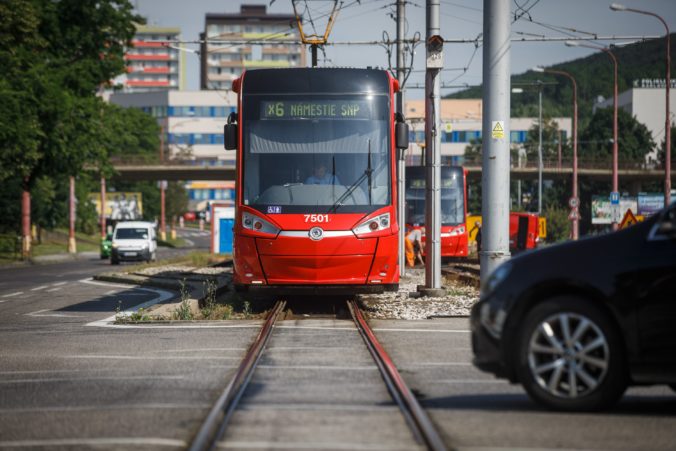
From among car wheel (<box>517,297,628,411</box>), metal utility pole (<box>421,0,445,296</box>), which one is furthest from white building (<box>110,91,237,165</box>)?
car wheel (<box>517,297,628,411</box>)

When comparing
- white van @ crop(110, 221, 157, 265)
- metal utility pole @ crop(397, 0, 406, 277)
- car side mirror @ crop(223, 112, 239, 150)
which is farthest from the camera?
white van @ crop(110, 221, 157, 265)

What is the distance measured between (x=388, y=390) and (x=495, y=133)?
355 inches

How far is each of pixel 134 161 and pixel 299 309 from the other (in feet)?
248

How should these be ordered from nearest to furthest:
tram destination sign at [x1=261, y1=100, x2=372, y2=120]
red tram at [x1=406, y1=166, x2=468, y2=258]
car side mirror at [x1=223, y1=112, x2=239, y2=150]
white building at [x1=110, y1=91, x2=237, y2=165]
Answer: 1. car side mirror at [x1=223, y1=112, x2=239, y2=150]
2. tram destination sign at [x1=261, y1=100, x2=372, y2=120]
3. red tram at [x1=406, y1=166, x2=468, y2=258]
4. white building at [x1=110, y1=91, x2=237, y2=165]

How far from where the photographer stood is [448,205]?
4131 centimetres

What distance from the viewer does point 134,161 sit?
307ft

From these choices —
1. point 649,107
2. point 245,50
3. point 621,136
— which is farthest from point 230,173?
point 245,50

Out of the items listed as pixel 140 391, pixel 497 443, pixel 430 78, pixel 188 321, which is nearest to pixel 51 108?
pixel 430 78

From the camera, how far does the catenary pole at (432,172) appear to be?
2033 centimetres

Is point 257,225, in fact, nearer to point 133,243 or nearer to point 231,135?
point 231,135

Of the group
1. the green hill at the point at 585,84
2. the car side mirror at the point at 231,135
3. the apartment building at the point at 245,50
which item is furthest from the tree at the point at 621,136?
the car side mirror at the point at 231,135

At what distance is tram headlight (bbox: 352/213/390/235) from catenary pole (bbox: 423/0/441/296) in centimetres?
288

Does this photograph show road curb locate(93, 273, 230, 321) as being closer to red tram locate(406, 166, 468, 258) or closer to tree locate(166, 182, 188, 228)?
red tram locate(406, 166, 468, 258)

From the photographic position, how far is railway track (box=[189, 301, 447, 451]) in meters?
6.88
